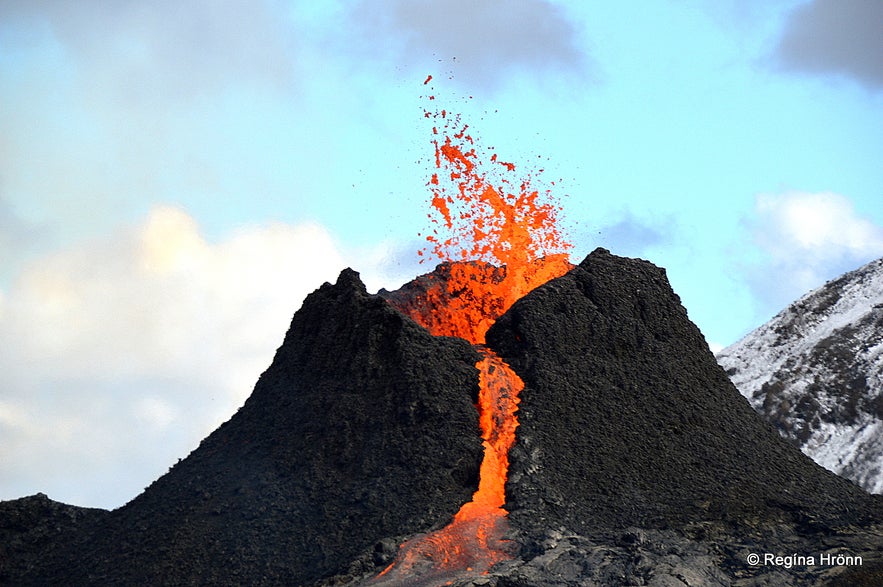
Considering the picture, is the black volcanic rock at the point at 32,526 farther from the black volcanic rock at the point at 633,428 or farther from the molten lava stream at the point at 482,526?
the black volcanic rock at the point at 633,428

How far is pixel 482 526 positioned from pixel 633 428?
655 cm

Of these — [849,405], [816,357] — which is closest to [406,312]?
[849,405]

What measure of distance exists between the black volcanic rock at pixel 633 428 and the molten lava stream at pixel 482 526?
0.39 m

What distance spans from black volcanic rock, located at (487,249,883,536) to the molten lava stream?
0.39m

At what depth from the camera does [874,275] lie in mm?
85125

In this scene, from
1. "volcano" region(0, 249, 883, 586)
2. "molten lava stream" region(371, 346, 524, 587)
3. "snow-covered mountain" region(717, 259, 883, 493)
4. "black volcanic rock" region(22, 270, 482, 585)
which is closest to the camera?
"molten lava stream" region(371, 346, 524, 587)

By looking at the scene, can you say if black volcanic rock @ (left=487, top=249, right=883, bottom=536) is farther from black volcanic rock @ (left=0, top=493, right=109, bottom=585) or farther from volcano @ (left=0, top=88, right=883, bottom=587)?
black volcanic rock @ (left=0, top=493, right=109, bottom=585)

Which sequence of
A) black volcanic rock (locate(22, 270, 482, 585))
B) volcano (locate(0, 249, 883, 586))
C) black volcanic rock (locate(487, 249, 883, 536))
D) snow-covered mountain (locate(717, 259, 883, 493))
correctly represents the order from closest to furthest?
volcano (locate(0, 249, 883, 586)) < black volcanic rock (locate(22, 270, 482, 585)) < black volcanic rock (locate(487, 249, 883, 536)) < snow-covered mountain (locate(717, 259, 883, 493))

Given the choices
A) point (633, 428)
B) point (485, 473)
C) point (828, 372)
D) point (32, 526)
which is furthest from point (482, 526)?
point (828, 372)

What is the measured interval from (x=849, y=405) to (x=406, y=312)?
39763 millimetres

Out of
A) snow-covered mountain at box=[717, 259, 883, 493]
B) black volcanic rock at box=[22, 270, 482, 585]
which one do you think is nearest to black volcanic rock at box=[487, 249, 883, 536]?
black volcanic rock at box=[22, 270, 482, 585]

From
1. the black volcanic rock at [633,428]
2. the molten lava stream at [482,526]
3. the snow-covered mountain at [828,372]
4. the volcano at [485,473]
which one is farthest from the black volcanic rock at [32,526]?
the snow-covered mountain at [828,372]

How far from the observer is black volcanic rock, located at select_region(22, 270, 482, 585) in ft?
97.6

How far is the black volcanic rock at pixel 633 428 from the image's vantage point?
101 feet
